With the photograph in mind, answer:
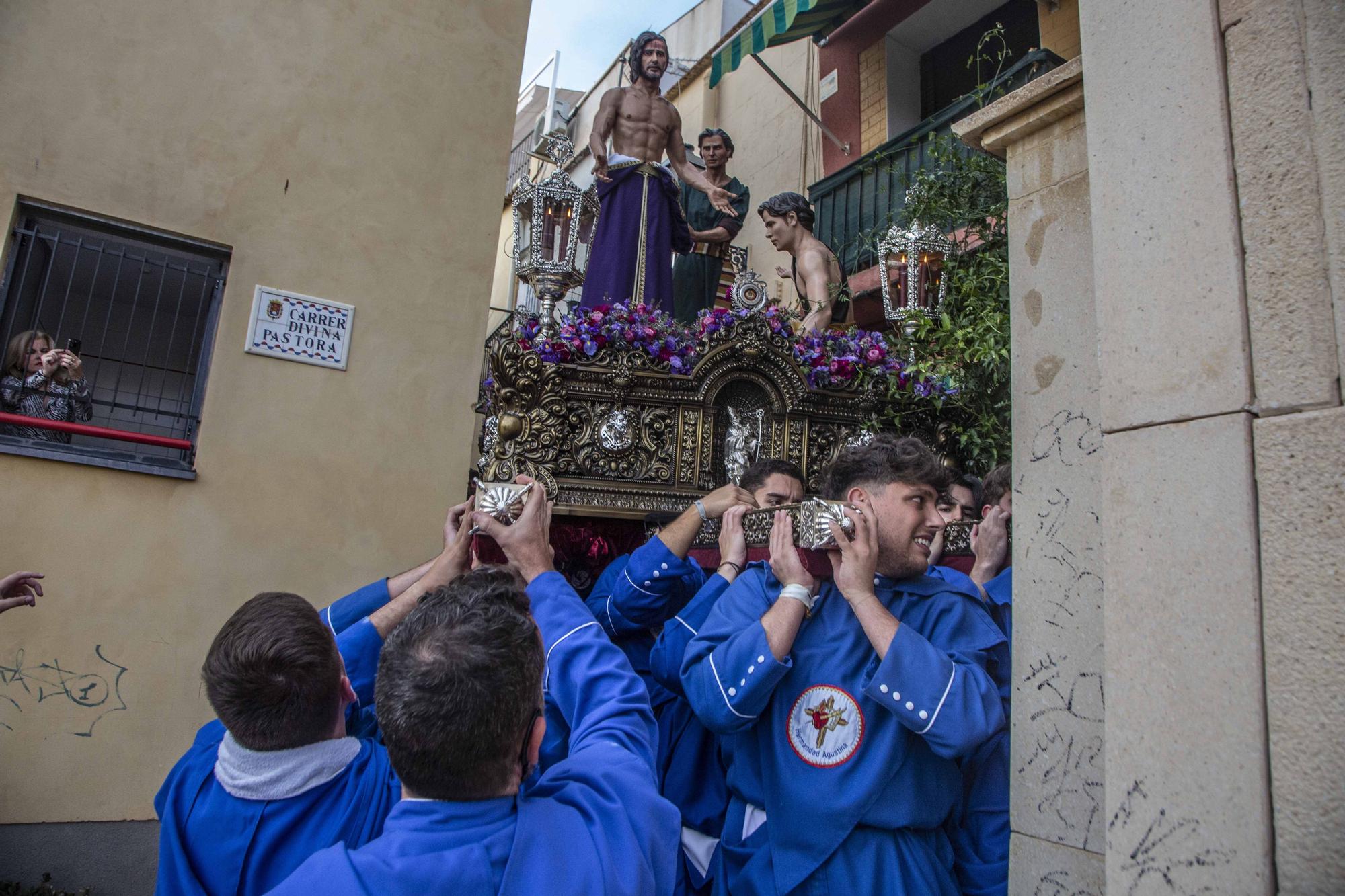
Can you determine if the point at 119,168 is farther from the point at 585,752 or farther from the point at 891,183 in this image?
the point at 891,183

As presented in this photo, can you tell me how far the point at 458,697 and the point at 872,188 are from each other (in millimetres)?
8633

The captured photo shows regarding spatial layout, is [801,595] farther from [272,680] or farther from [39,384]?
[39,384]

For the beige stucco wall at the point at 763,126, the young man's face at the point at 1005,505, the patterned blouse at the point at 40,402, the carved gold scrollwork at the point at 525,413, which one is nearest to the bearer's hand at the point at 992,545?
the young man's face at the point at 1005,505

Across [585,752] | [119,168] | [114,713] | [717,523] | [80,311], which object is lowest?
[114,713]

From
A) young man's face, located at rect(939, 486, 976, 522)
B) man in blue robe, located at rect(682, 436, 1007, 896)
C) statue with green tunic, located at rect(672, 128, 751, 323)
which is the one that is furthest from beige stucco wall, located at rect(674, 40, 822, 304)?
man in blue robe, located at rect(682, 436, 1007, 896)

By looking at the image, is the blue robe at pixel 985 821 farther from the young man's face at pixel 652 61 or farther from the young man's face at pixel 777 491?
the young man's face at pixel 652 61

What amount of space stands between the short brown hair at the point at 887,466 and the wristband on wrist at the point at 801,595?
0.46 m

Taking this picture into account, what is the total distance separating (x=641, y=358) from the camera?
5.00 metres

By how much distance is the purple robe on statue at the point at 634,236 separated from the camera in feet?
21.3

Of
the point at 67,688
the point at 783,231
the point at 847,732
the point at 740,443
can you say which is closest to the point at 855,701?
the point at 847,732

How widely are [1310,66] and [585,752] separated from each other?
1904mm

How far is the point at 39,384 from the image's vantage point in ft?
16.8

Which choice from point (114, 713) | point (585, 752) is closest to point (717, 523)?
point (585, 752)

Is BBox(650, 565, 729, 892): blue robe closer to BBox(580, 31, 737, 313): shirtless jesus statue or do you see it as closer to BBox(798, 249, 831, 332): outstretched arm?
BBox(580, 31, 737, 313): shirtless jesus statue
